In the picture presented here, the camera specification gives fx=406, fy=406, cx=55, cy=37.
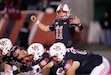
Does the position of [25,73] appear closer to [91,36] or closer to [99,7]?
[91,36]

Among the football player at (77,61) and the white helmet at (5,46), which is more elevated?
the white helmet at (5,46)

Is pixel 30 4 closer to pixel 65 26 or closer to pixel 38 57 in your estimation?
pixel 65 26

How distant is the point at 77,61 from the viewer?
5.94m

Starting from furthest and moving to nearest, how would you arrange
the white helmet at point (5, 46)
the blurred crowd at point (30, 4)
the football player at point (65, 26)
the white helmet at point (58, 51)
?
the blurred crowd at point (30, 4) → the football player at point (65, 26) → the white helmet at point (5, 46) → the white helmet at point (58, 51)

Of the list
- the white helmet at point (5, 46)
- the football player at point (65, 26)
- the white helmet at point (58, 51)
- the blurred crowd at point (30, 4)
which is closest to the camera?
the white helmet at point (58, 51)

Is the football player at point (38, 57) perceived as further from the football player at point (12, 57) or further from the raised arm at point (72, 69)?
the raised arm at point (72, 69)

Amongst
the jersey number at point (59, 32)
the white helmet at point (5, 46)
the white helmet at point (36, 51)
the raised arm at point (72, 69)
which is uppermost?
the jersey number at point (59, 32)

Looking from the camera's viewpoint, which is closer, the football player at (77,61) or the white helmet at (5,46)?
the football player at (77,61)

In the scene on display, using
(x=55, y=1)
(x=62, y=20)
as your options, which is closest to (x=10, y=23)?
(x=55, y=1)

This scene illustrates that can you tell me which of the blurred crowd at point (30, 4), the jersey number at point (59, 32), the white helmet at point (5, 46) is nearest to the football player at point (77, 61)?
the jersey number at point (59, 32)

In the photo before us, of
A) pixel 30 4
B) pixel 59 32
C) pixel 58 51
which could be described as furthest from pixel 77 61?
pixel 30 4

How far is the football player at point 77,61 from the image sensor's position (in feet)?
18.9

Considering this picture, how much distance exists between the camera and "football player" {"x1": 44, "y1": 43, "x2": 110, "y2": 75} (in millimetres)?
5758

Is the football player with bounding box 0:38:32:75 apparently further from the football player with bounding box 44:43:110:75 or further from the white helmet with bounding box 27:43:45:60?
the football player with bounding box 44:43:110:75
